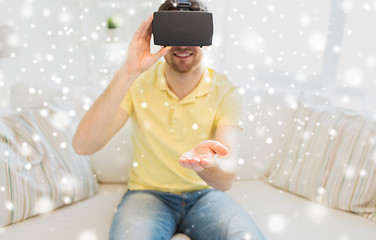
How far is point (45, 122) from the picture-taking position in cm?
125

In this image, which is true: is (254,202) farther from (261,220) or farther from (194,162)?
(194,162)

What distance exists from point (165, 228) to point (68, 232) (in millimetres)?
313

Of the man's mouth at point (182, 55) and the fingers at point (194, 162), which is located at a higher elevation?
the man's mouth at point (182, 55)

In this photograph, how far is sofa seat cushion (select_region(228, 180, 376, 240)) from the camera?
110 cm

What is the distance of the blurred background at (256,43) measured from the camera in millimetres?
1555

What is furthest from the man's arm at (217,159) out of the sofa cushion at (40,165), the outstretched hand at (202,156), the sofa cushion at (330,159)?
the sofa cushion at (40,165)

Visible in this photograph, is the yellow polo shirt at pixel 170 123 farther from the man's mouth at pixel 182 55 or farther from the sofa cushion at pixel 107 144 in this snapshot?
the sofa cushion at pixel 107 144

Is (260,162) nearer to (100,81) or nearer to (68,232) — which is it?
(68,232)

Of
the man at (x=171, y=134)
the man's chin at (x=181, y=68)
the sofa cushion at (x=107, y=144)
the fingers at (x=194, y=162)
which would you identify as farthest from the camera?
the sofa cushion at (x=107, y=144)

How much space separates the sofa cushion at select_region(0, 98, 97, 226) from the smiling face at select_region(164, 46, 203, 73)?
498 millimetres

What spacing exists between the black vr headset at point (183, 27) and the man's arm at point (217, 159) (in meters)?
0.28

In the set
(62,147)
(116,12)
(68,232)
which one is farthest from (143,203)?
(116,12)

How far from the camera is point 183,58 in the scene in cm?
108

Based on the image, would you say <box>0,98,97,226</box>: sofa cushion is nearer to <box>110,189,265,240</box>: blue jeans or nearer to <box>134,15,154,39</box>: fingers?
<box>110,189,265,240</box>: blue jeans
